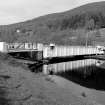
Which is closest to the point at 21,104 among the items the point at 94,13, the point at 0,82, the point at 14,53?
the point at 0,82

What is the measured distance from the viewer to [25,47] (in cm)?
4091

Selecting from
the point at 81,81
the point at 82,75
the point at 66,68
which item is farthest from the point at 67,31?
the point at 81,81

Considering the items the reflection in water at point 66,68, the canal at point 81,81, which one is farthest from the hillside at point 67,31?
the canal at point 81,81

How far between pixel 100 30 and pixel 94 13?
154ft

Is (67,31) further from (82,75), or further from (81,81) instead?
(81,81)

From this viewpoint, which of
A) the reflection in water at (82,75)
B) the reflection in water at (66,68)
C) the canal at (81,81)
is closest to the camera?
the canal at (81,81)

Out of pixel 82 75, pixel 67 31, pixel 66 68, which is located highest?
pixel 67 31

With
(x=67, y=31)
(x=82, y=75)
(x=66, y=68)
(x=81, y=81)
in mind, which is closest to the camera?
(x=81, y=81)

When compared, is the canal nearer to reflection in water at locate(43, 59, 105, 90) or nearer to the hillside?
reflection in water at locate(43, 59, 105, 90)

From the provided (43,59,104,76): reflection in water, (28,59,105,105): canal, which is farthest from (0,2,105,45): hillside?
(28,59,105,105): canal

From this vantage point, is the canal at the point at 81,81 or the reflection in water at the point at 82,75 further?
the reflection in water at the point at 82,75

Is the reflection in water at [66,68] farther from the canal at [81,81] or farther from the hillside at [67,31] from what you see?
the hillside at [67,31]

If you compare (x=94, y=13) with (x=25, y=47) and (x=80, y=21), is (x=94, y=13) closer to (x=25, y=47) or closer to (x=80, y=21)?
(x=80, y=21)

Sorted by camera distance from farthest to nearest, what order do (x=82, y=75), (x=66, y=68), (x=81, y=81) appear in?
1. (x=66, y=68)
2. (x=82, y=75)
3. (x=81, y=81)
